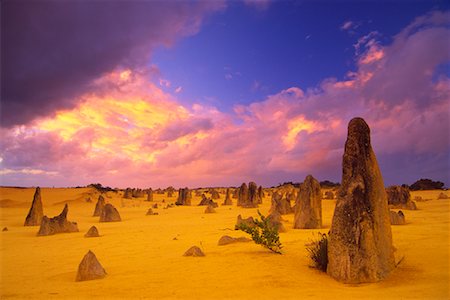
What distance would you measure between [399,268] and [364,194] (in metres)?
1.72

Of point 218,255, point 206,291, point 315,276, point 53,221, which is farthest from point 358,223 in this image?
point 53,221

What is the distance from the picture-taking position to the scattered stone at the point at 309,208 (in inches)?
561

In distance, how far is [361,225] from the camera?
21.7ft

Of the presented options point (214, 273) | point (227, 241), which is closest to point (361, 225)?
point (214, 273)

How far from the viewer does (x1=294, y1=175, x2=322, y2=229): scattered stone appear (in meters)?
14.3

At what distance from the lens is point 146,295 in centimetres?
615

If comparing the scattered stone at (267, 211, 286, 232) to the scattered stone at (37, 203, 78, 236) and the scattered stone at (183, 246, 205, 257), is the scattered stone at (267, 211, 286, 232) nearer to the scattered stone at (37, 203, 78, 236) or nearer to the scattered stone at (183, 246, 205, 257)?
the scattered stone at (183, 246, 205, 257)

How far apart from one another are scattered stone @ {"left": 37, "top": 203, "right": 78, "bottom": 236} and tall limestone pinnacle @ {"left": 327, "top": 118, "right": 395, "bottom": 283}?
13.4 meters

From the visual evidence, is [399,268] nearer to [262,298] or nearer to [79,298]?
[262,298]

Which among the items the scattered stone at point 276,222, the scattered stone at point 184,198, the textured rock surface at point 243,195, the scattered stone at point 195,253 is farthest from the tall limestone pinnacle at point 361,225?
the scattered stone at point 184,198

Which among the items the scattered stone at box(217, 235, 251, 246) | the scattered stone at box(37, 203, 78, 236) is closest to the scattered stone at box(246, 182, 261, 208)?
the scattered stone at box(37, 203, 78, 236)

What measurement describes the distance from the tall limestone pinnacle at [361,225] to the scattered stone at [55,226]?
526 inches

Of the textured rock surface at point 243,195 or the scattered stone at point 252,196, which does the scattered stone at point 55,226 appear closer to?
the scattered stone at point 252,196

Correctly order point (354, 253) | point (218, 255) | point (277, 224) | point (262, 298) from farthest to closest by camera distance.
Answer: point (277, 224) < point (218, 255) < point (354, 253) < point (262, 298)
